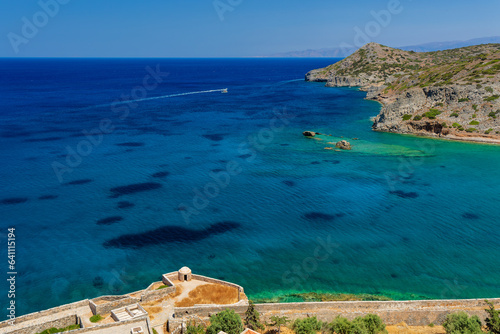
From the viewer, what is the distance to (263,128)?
117938 mm

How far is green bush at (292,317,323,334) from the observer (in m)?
34.4

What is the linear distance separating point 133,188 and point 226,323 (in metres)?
41.4

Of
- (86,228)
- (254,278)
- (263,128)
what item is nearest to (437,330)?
(254,278)

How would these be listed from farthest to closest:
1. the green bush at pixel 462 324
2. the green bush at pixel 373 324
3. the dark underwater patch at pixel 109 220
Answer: the dark underwater patch at pixel 109 220 → the green bush at pixel 373 324 → the green bush at pixel 462 324

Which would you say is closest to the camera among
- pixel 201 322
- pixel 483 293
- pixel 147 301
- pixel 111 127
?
pixel 201 322

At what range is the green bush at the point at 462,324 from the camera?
3361 cm

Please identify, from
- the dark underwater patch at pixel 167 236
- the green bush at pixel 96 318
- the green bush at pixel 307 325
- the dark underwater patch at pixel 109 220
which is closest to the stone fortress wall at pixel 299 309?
the green bush at pixel 96 318

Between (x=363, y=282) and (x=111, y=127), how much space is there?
91.9 m

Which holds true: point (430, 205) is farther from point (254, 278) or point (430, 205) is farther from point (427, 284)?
point (254, 278)

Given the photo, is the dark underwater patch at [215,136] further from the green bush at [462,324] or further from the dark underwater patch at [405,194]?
the green bush at [462,324]

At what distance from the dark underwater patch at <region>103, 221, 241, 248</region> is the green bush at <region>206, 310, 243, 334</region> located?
1923 cm

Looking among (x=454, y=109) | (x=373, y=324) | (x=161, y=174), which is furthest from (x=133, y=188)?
(x=454, y=109)

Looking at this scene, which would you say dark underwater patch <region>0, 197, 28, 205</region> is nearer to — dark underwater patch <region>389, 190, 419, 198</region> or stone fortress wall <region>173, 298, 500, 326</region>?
stone fortress wall <region>173, 298, 500, 326</region>

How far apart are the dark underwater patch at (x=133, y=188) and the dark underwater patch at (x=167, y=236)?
1493 centimetres
